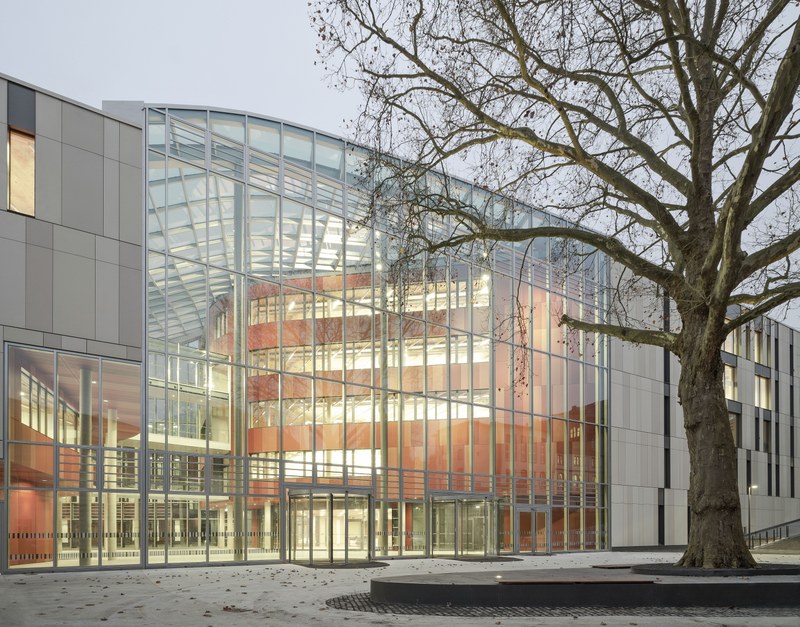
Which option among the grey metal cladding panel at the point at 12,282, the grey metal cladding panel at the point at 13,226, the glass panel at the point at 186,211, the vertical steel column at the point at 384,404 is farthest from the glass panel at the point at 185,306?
the vertical steel column at the point at 384,404

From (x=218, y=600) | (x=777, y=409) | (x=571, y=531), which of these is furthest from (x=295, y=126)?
(x=777, y=409)

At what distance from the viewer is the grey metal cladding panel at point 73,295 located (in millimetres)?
23672

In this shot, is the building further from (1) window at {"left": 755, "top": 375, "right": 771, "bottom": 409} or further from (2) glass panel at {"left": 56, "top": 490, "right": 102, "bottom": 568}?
(1) window at {"left": 755, "top": 375, "right": 771, "bottom": 409}

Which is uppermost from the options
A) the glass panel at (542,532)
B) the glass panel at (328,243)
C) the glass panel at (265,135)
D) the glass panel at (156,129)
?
the glass panel at (265,135)

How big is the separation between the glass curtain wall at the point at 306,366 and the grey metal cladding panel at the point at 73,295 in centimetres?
181

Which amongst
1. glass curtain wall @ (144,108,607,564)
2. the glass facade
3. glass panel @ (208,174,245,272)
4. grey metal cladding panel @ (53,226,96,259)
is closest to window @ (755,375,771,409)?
glass curtain wall @ (144,108,607,564)

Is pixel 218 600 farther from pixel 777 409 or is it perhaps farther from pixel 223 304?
pixel 777 409

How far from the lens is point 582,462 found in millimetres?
42219

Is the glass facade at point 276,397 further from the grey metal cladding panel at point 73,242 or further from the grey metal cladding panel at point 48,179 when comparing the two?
the grey metal cladding panel at point 48,179

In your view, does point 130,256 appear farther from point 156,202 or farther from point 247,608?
point 247,608

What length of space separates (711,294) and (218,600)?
9616 millimetres

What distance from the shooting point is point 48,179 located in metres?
23.8

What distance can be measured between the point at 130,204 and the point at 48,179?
7.92 feet

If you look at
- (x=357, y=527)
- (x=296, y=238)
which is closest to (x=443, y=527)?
(x=357, y=527)
